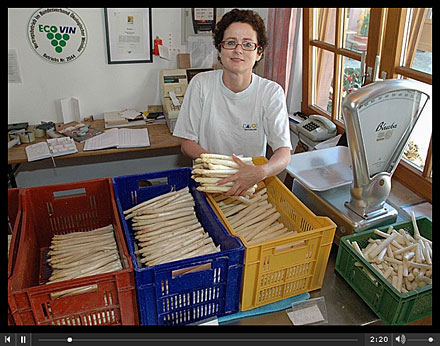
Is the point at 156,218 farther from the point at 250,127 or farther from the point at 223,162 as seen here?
the point at 250,127

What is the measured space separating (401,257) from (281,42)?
2125 mm

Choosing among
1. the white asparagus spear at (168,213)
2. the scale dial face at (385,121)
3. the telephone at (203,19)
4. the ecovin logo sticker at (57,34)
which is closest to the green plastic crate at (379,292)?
the scale dial face at (385,121)

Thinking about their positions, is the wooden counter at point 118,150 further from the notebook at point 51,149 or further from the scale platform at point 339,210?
the scale platform at point 339,210

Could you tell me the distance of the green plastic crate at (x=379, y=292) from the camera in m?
1.14

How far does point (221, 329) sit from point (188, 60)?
2.64 m

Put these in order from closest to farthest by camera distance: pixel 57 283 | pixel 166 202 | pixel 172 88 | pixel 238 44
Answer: pixel 57 283 < pixel 166 202 < pixel 238 44 < pixel 172 88

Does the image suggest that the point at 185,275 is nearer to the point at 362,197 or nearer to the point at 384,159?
the point at 362,197

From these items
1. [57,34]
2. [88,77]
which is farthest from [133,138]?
[57,34]

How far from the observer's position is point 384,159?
54.6 inches

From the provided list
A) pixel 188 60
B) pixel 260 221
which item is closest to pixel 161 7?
pixel 188 60

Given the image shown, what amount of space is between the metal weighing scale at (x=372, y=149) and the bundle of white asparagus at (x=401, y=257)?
9 cm

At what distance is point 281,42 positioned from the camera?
294 cm

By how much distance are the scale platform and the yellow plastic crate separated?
0.61ft

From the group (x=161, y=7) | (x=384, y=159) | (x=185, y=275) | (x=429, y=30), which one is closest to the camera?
(x=185, y=275)
